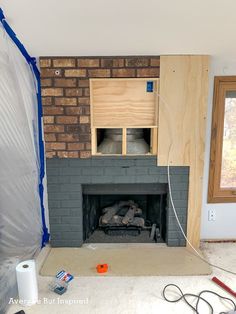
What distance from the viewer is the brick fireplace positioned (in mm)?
2188

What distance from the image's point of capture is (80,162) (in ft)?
7.69

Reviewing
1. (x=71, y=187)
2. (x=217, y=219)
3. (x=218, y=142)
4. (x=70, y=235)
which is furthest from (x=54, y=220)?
(x=218, y=142)

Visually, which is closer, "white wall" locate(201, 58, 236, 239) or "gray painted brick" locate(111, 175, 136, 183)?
"gray painted brick" locate(111, 175, 136, 183)

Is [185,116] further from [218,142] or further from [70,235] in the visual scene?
[70,235]

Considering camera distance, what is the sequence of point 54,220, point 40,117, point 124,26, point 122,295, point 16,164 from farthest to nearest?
point 54,220, point 40,117, point 16,164, point 122,295, point 124,26

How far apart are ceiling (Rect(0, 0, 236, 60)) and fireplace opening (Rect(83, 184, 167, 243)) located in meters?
1.19

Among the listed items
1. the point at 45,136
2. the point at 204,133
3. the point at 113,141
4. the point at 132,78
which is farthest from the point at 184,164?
the point at 45,136

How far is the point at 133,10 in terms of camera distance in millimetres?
1533

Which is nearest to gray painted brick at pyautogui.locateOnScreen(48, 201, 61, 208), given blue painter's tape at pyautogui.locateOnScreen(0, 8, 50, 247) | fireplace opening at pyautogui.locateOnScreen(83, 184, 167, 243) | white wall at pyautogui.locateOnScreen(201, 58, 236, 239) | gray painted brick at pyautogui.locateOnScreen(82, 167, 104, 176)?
blue painter's tape at pyautogui.locateOnScreen(0, 8, 50, 247)

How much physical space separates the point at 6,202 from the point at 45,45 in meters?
1.17

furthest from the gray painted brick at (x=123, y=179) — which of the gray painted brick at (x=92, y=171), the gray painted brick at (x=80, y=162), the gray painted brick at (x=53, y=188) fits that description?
the gray painted brick at (x=53, y=188)

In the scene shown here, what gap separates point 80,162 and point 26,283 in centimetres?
102

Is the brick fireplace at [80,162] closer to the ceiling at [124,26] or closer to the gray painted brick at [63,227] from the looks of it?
the gray painted brick at [63,227]

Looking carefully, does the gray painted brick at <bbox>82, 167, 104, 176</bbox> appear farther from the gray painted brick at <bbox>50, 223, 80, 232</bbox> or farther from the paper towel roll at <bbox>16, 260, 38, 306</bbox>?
the paper towel roll at <bbox>16, 260, 38, 306</bbox>
